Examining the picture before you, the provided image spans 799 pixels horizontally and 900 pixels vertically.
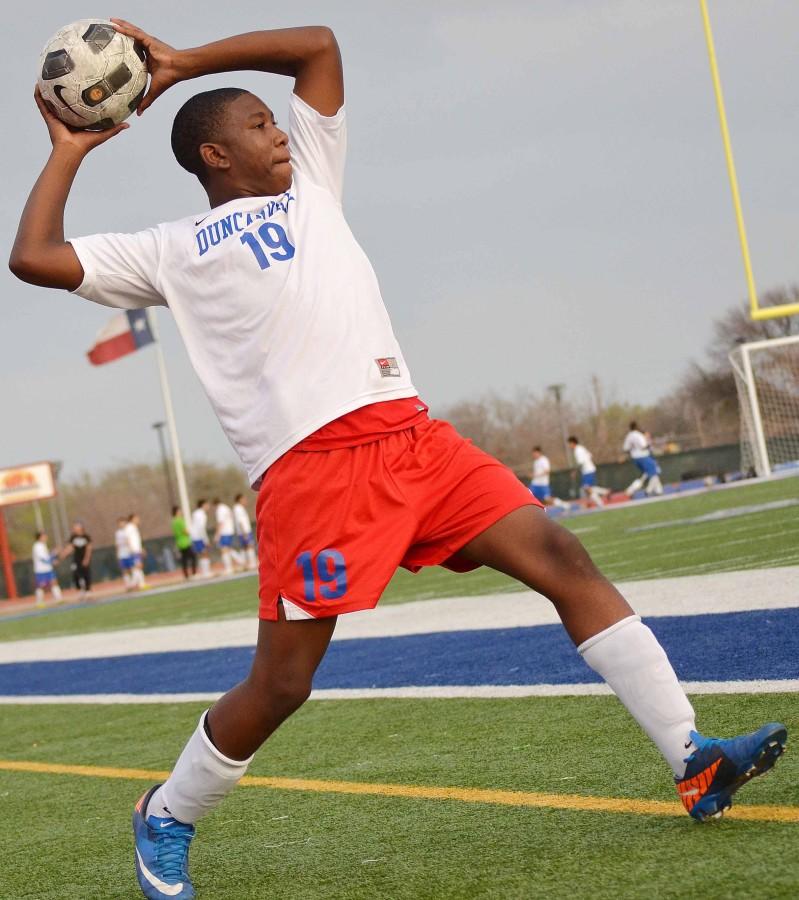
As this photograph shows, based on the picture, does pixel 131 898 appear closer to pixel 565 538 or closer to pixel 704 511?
pixel 565 538

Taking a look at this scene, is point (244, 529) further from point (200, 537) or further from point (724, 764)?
point (724, 764)

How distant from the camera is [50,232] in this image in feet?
11.0

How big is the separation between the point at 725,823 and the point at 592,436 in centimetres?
8495

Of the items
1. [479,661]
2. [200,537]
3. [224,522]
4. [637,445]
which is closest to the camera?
[479,661]

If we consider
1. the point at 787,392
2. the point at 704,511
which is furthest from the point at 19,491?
the point at 704,511

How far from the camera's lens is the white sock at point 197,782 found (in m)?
3.28

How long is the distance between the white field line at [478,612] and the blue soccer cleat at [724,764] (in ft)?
12.8

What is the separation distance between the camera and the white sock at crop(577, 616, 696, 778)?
10.1 feet

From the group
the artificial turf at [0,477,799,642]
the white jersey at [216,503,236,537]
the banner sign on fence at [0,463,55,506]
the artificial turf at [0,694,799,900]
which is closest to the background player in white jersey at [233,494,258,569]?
the white jersey at [216,503,236,537]

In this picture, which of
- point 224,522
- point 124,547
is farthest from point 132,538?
point 224,522

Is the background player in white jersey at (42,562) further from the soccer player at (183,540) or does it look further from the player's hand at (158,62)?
the player's hand at (158,62)

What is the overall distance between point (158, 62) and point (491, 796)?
2283mm

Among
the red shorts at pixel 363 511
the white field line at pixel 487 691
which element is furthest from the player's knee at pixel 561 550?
the white field line at pixel 487 691

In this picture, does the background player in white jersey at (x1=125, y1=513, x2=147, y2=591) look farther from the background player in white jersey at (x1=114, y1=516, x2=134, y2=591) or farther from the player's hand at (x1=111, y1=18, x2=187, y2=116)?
the player's hand at (x1=111, y1=18, x2=187, y2=116)
